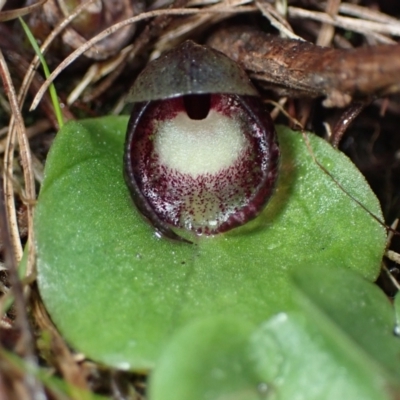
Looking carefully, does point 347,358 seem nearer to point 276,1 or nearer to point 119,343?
point 119,343

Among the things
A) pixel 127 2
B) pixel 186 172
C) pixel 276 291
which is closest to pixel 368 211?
pixel 276 291

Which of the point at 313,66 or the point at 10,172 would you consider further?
the point at 10,172

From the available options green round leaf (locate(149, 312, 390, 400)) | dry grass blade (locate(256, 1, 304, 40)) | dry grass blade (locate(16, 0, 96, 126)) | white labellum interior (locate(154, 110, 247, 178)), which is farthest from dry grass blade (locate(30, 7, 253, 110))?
green round leaf (locate(149, 312, 390, 400))

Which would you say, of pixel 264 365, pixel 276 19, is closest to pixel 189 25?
pixel 276 19

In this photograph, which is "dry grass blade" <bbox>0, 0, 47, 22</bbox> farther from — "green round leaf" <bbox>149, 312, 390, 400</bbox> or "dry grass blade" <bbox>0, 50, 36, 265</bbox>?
"green round leaf" <bbox>149, 312, 390, 400</bbox>

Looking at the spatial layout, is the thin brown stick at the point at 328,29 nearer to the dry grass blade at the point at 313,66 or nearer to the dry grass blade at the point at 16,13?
the dry grass blade at the point at 313,66

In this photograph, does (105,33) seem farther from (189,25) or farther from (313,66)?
(313,66)
